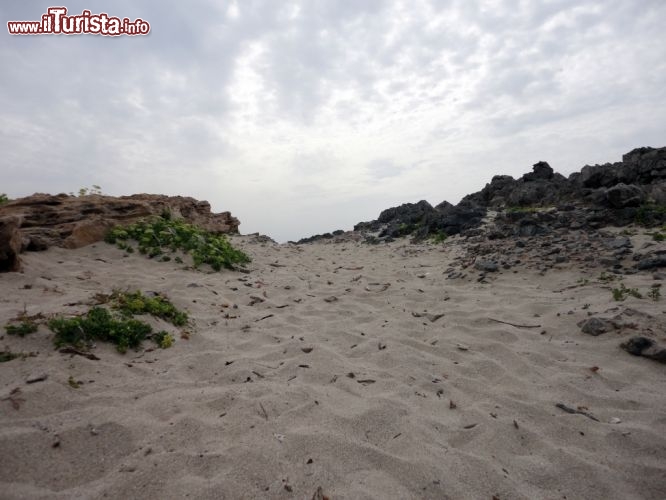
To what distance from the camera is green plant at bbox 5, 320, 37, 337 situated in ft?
12.0

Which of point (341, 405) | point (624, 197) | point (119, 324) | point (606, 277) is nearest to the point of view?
point (341, 405)

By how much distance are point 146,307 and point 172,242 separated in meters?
4.31

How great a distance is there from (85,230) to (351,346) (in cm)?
662

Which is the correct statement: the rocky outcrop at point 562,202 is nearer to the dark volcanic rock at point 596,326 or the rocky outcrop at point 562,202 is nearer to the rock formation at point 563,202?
the rock formation at point 563,202

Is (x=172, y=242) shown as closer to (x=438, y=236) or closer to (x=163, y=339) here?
(x=163, y=339)

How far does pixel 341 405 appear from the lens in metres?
3.36

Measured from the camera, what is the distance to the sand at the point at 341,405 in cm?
246

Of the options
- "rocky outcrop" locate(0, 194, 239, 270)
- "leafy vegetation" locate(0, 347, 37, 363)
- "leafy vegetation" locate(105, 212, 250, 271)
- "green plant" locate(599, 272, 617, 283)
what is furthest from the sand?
"leafy vegetation" locate(105, 212, 250, 271)

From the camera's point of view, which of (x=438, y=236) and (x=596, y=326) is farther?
(x=438, y=236)

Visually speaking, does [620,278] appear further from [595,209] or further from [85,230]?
[85,230]

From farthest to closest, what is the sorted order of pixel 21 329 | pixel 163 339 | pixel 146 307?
pixel 146 307 → pixel 163 339 → pixel 21 329

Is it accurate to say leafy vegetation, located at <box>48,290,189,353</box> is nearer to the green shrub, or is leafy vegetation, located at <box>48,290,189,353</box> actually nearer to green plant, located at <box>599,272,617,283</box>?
green plant, located at <box>599,272,617,283</box>

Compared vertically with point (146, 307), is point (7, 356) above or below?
below

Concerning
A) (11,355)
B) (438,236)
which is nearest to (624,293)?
(11,355)
